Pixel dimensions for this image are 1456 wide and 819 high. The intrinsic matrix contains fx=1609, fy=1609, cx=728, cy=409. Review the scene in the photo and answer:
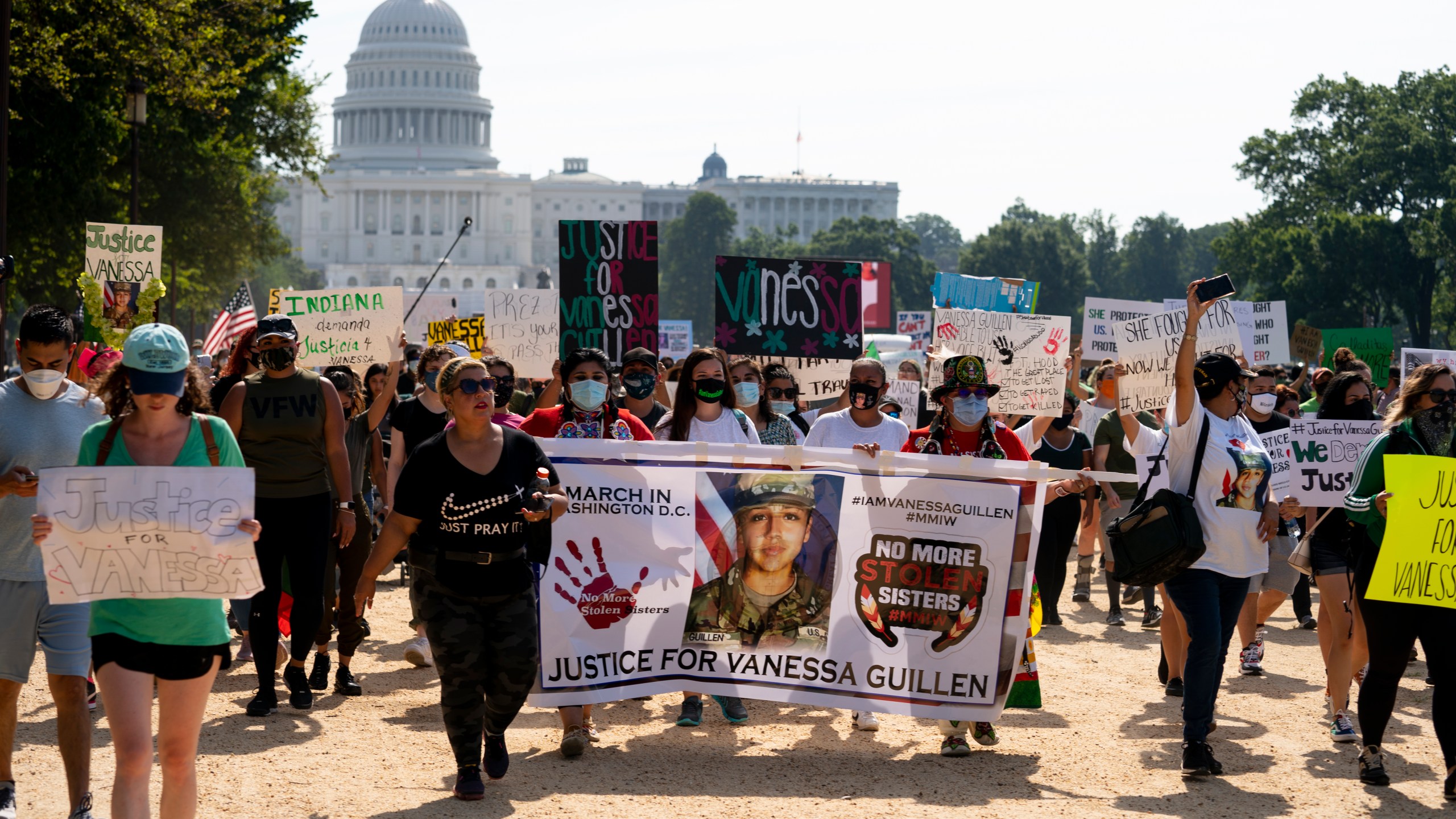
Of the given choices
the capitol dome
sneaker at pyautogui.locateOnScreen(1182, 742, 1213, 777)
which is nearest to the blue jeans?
sneaker at pyautogui.locateOnScreen(1182, 742, 1213, 777)

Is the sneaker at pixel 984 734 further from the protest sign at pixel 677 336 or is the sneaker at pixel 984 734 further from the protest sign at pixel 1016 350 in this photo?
the protest sign at pixel 677 336

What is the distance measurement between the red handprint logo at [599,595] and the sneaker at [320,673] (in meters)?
2.07

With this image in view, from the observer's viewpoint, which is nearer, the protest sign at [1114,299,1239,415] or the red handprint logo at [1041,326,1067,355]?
the protest sign at [1114,299,1239,415]

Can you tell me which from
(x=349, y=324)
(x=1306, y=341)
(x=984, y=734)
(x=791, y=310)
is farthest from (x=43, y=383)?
(x=1306, y=341)

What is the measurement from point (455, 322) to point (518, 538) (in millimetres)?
9817

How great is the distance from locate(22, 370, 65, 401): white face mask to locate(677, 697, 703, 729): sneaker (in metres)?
3.18

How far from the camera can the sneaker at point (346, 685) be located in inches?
319

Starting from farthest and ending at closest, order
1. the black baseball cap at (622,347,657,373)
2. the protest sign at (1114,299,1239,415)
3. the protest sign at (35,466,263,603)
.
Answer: the black baseball cap at (622,347,657,373), the protest sign at (1114,299,1239,415), the protest sign at (35,466,263,603)

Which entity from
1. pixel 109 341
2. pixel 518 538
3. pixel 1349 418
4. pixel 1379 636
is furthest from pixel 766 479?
pixel 109 341

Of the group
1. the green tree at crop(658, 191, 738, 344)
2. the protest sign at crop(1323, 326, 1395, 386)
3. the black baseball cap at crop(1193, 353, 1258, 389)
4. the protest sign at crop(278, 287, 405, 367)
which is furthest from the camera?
the green tree at crop(658, 191, 738, 344)

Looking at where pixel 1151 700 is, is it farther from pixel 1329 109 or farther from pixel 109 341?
pixel 1329 109

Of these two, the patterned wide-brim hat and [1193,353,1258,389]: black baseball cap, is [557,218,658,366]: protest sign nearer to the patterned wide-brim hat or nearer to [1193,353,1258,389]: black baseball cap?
the patterned wide-brim hat

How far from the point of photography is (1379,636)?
20.8 ft

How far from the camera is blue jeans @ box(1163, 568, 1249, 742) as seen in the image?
6.40 metres
